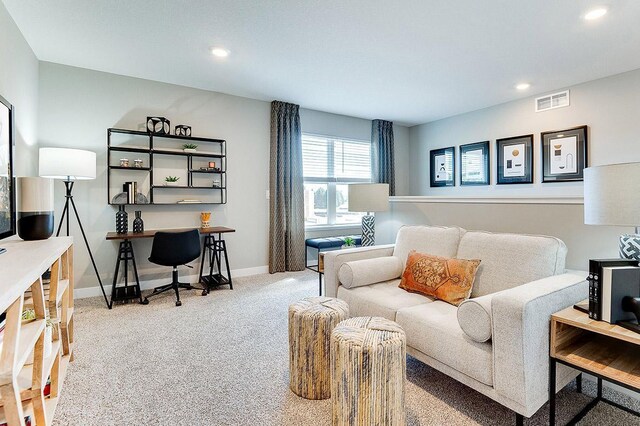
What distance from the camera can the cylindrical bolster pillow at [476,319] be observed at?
146 centimetres

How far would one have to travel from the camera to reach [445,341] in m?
1.64

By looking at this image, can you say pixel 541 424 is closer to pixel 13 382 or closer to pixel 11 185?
pixel 13 382

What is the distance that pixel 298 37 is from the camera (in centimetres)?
276

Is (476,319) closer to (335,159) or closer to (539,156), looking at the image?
(539,156)

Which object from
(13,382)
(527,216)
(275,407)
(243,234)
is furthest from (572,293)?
(243,234)

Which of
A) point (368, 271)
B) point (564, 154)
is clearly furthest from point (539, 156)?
point (368, 271)

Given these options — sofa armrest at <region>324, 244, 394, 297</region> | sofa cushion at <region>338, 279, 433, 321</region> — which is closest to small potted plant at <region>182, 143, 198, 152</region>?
sofa armrest at <region>324, 244, 394, 297</region>

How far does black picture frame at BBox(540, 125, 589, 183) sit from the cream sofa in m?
2.71

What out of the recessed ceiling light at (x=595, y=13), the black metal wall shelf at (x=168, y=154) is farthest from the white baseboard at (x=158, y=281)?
the recessed ceiling light at (x=595, y=13)

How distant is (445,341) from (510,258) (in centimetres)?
75

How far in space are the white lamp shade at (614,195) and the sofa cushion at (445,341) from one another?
2.64 ft

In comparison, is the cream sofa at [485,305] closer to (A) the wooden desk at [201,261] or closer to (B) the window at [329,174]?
(A) the wooden desk at [201,261]

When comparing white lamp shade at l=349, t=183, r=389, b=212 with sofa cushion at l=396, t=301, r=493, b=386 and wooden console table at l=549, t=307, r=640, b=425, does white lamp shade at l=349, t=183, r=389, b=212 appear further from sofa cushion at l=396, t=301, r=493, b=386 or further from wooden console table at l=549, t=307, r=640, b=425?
wooden console table at l=549, t=307, r=640, b=425

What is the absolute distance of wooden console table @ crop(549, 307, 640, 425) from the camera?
1.24 m
